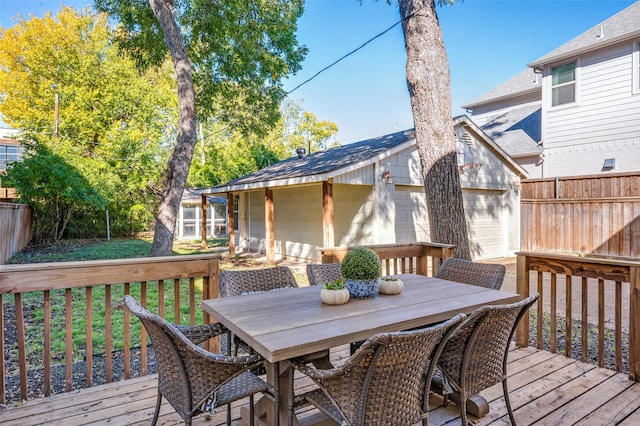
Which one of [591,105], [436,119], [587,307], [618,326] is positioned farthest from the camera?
[591,105]

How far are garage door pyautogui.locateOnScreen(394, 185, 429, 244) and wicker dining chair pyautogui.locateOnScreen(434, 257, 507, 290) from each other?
5432 mm

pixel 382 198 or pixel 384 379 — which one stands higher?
pixel 382 198

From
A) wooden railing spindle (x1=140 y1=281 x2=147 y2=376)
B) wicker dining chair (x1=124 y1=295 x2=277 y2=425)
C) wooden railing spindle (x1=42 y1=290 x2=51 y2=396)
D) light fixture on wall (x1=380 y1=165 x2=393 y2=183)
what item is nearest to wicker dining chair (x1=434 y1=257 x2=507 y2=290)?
wicker dining chair (x1=124 y1=295 x2=277 y2=425)

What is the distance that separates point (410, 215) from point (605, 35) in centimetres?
670

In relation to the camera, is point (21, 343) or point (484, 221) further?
point (484, 221)

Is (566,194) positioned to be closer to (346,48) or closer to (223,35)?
(346,48)

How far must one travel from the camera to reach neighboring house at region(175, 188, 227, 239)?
55.5ft

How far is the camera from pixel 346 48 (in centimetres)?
880

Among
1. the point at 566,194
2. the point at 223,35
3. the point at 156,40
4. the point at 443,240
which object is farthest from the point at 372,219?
the point at 156,40

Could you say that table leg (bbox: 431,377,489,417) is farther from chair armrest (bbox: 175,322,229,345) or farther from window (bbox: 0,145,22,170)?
window (bbox: 0,145,22,170)

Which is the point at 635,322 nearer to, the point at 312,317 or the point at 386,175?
the point at 312,317

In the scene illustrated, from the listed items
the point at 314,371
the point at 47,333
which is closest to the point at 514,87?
the point at 314,371

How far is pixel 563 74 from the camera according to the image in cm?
1027

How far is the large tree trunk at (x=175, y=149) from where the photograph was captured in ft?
25.0
